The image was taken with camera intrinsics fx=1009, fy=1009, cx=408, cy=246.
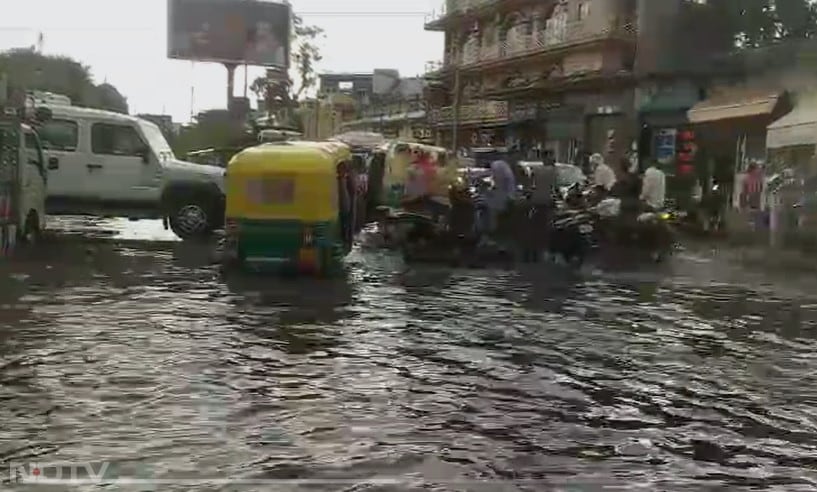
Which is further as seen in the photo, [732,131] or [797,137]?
[732,131]

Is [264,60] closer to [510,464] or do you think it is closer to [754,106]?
[754,106]

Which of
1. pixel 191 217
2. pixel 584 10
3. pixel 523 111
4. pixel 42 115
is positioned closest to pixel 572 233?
pixel 191 217

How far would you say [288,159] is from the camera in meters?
11.8

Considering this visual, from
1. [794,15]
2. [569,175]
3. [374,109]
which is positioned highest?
[794,15]

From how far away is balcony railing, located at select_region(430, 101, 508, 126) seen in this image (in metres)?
41.0

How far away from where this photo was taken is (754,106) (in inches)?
855

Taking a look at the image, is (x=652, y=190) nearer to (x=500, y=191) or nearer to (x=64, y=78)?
(x=500, y=191)

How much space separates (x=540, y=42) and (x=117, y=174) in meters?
25.3

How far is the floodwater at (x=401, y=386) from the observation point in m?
4.74

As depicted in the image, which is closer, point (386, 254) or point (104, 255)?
point (104, 255)

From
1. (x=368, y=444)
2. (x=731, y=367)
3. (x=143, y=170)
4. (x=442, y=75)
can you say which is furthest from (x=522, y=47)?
(x=368, y=444)

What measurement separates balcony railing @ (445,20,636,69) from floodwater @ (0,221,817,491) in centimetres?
1998

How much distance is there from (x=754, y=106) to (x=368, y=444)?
1875 centimetres

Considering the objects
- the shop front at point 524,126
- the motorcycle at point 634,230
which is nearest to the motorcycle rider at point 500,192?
the motorcycle at point 634,230
